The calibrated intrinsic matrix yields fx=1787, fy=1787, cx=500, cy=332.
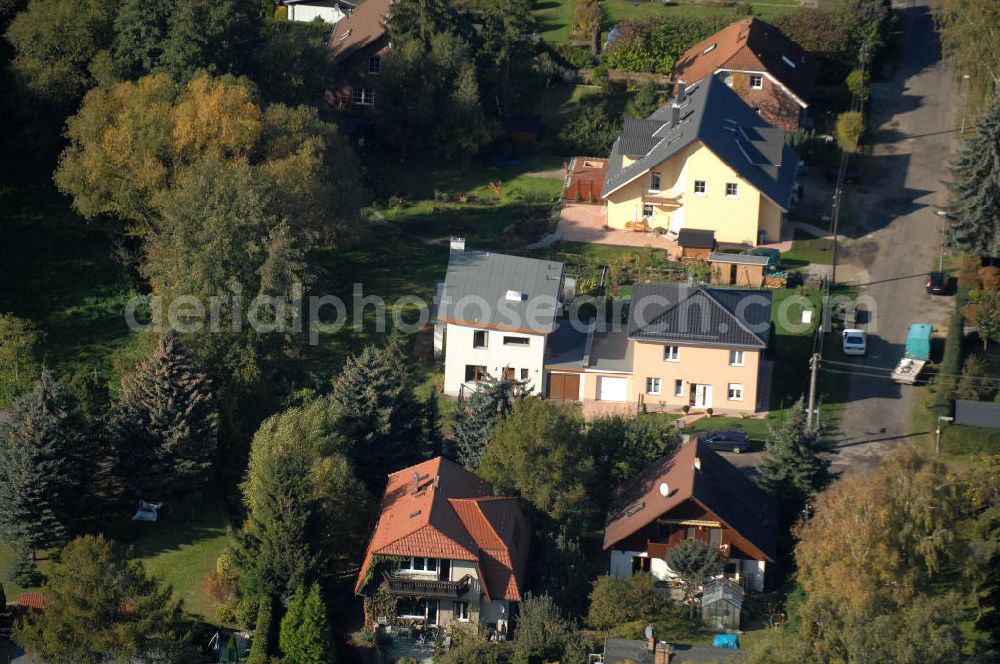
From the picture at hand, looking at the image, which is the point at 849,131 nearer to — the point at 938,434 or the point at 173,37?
the point at 938,434

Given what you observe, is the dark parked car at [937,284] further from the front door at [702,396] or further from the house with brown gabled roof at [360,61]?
the house with brown gabled roof at [360,61]

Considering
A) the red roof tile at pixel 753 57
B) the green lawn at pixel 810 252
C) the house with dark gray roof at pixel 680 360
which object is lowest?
the house with dark gray roof at pixel 680 360

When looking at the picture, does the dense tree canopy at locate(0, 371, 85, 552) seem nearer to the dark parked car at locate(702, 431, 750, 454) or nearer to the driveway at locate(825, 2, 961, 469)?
the dark parked car at locate(702, 431, 750, 454)

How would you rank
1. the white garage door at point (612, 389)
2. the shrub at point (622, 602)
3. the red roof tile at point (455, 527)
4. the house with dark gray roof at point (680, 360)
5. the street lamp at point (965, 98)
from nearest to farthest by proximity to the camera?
the shrub at point (622, 602) → the red roof tile at point (455, 527) → the house with dark gray roof at point (680, 360) → the white garage door at point (612, 389) → the street lamp at point (965, 98)

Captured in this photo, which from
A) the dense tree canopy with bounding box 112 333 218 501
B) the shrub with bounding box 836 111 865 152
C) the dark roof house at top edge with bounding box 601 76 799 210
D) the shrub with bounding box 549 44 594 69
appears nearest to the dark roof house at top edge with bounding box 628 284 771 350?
the dark roof house at top edge with bounding box 601 76 799 210

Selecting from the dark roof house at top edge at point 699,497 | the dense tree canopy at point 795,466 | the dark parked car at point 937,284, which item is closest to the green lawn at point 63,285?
the dark roof house at top edge at point 699,497
